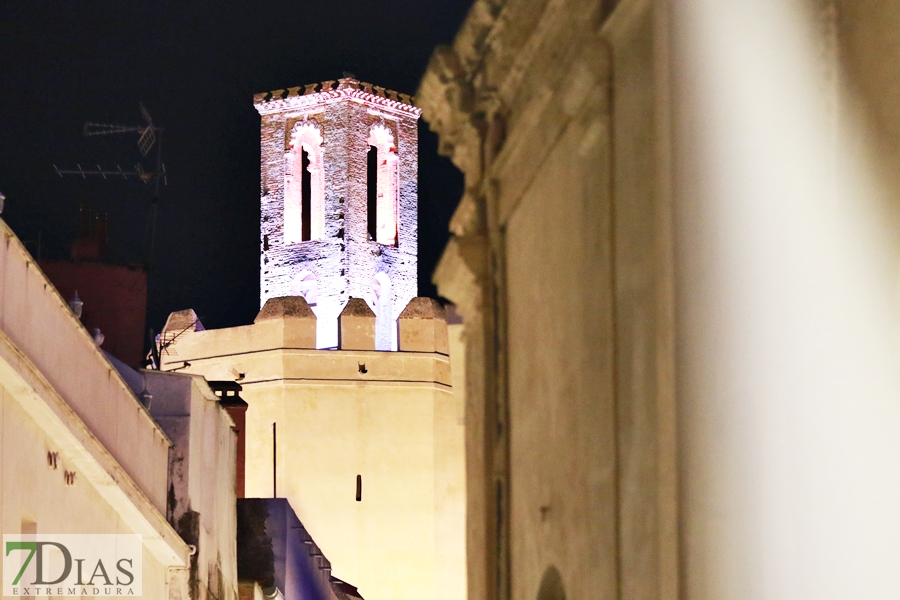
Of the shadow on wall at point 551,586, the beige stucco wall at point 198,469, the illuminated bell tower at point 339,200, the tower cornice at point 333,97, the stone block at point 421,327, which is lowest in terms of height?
the shadow on wall at point 551,586

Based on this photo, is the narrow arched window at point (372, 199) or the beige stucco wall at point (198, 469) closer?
the beige stucco wall at point (198, 469)

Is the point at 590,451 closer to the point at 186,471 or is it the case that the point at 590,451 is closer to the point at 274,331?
the point at 186,471

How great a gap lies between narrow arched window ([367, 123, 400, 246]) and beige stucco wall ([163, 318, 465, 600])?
4.89m

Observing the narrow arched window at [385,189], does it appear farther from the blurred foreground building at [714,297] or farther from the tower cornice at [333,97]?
the blurred foreground building at [714,297]

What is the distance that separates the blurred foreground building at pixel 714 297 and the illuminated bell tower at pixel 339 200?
19.2 m

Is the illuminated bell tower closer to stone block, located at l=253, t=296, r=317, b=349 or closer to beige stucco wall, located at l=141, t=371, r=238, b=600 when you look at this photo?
stone block, located at l=253, t=296, r=317, b=349

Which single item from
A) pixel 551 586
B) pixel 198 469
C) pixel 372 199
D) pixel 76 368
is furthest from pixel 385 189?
pixel 551 586

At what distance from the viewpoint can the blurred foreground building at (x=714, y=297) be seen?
3205mm

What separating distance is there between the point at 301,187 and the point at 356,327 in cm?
507

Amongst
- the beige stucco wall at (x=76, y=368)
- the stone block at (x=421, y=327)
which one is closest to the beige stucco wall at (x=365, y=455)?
A: the stone block at (x=421, y=327)

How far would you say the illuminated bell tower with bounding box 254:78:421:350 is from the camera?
80.7ft

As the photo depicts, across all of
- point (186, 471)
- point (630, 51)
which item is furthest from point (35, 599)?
point (630, 51)

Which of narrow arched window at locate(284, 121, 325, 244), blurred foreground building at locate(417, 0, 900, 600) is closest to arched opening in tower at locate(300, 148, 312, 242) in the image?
narrow arched window at locate(284, 121, 325, 244)

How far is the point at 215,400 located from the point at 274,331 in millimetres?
7643
